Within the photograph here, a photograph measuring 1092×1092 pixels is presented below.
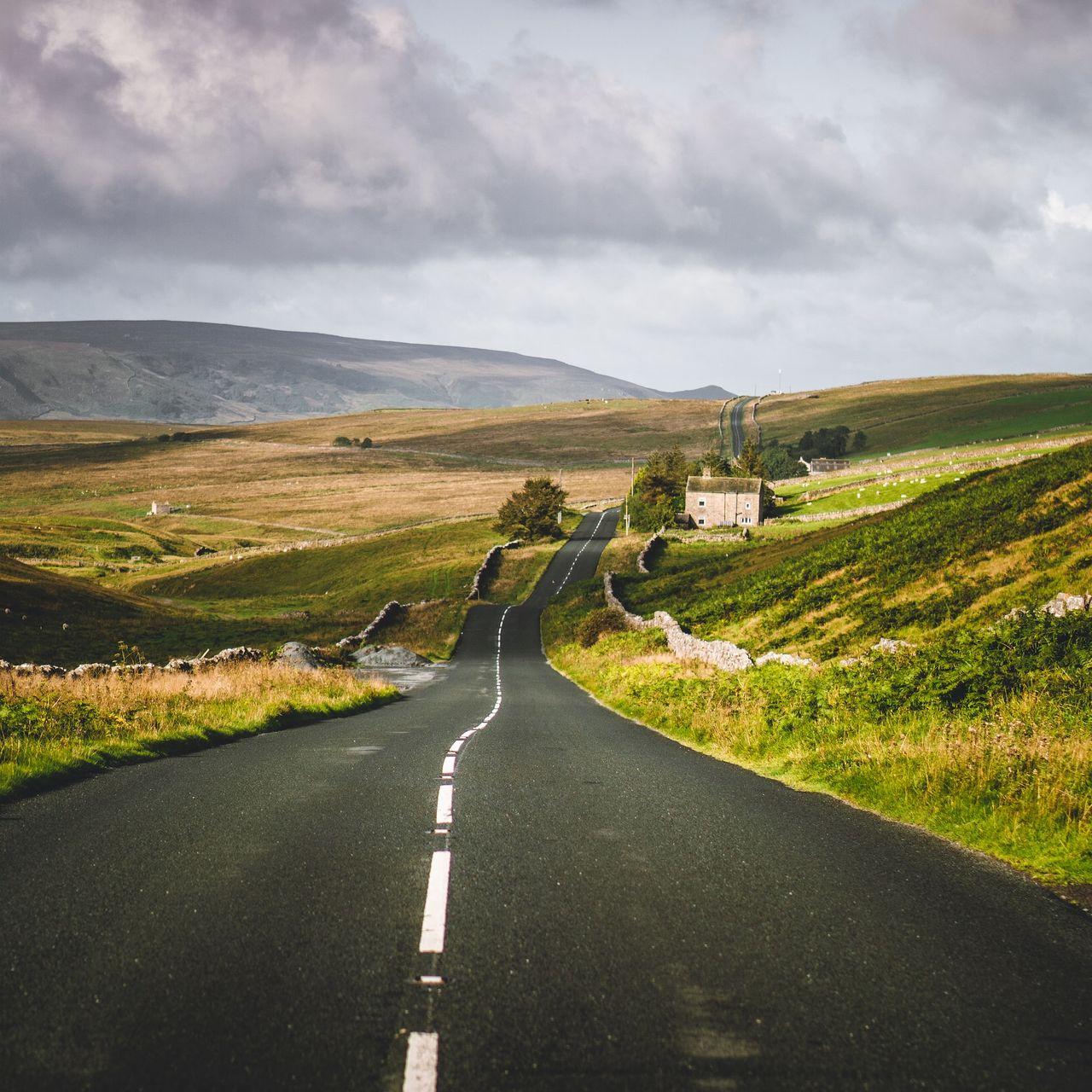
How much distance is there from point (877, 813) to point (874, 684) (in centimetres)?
605

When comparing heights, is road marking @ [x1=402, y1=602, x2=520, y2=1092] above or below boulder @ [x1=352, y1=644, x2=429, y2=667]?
above

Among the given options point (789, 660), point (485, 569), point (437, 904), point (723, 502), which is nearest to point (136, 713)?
point (437, 904)

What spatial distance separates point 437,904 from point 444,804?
3837mm

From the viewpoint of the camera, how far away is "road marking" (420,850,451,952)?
5934 millimetres

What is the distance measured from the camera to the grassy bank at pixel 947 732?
9203 millimetres

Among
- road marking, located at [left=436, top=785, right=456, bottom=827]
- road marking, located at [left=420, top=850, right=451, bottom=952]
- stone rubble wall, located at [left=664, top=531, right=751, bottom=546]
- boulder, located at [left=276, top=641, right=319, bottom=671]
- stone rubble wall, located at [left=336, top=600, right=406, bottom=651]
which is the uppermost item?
road marking, located at [left=420, top=850, right=451, bottom=952]

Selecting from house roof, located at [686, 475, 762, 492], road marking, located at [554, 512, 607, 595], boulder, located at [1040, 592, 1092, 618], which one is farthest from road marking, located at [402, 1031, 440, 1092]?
house roof, located at [686, 475, 762, 492]

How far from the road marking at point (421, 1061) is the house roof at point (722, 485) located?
105 metres

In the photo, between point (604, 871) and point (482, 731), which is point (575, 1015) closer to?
point (604, 871)

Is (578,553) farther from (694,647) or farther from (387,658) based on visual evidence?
(694,647)

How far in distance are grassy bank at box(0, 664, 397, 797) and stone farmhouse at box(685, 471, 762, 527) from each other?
83.5 meters

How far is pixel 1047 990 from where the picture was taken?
5.33 m

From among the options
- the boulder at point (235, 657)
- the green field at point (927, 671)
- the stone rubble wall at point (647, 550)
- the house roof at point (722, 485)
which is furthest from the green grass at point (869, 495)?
the boulder at point (235, 657)

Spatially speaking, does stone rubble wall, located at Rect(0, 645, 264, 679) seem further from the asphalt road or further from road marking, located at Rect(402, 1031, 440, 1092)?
road marking, located at Rect(402, 1031, 440, 1092)
